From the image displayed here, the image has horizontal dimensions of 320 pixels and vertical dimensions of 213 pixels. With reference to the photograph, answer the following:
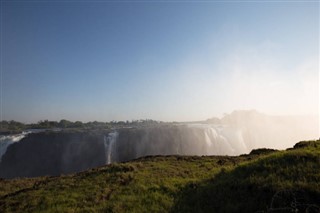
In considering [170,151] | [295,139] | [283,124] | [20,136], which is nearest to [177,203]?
[170,151]

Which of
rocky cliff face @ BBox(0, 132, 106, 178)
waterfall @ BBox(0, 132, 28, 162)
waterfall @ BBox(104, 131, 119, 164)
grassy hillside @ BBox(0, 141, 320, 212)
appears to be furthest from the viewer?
waterfall @ BBox(104, 131, 119, 164)

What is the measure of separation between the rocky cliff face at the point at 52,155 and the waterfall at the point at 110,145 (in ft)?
3.17

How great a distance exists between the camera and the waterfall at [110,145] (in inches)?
2352

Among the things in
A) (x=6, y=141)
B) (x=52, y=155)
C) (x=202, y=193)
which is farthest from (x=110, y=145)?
(x=202, y=193)

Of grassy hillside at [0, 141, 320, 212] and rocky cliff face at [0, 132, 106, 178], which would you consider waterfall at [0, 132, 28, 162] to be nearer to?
rocky cliff face at [0, 132, 106, 178]

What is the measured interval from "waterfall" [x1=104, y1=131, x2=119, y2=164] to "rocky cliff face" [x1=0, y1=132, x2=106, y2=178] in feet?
3.17

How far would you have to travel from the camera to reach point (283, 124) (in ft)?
348

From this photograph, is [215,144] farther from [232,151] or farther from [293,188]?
[293,188]

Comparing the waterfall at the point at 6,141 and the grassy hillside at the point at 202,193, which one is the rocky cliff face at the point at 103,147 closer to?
the waterfall at the point at 6,141

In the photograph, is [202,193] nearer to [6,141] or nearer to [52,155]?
[52,155]

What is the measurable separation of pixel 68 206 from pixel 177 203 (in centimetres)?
586

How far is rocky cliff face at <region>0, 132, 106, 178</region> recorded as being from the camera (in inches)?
2157

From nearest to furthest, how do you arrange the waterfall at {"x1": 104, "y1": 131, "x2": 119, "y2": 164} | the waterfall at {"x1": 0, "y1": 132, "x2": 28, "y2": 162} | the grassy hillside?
the grassy hillside
the waterfall at {"x1": 0, "y1": 132, "x2": 28, "y2": 162}
the waterfall at {"x1": 104, "y1": 131, "x2": 119, "y2": 164}

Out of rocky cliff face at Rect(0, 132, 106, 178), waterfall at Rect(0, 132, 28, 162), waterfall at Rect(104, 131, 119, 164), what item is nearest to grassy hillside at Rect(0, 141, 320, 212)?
rocky cliff face at Rect(0, 132, 106, 178)
